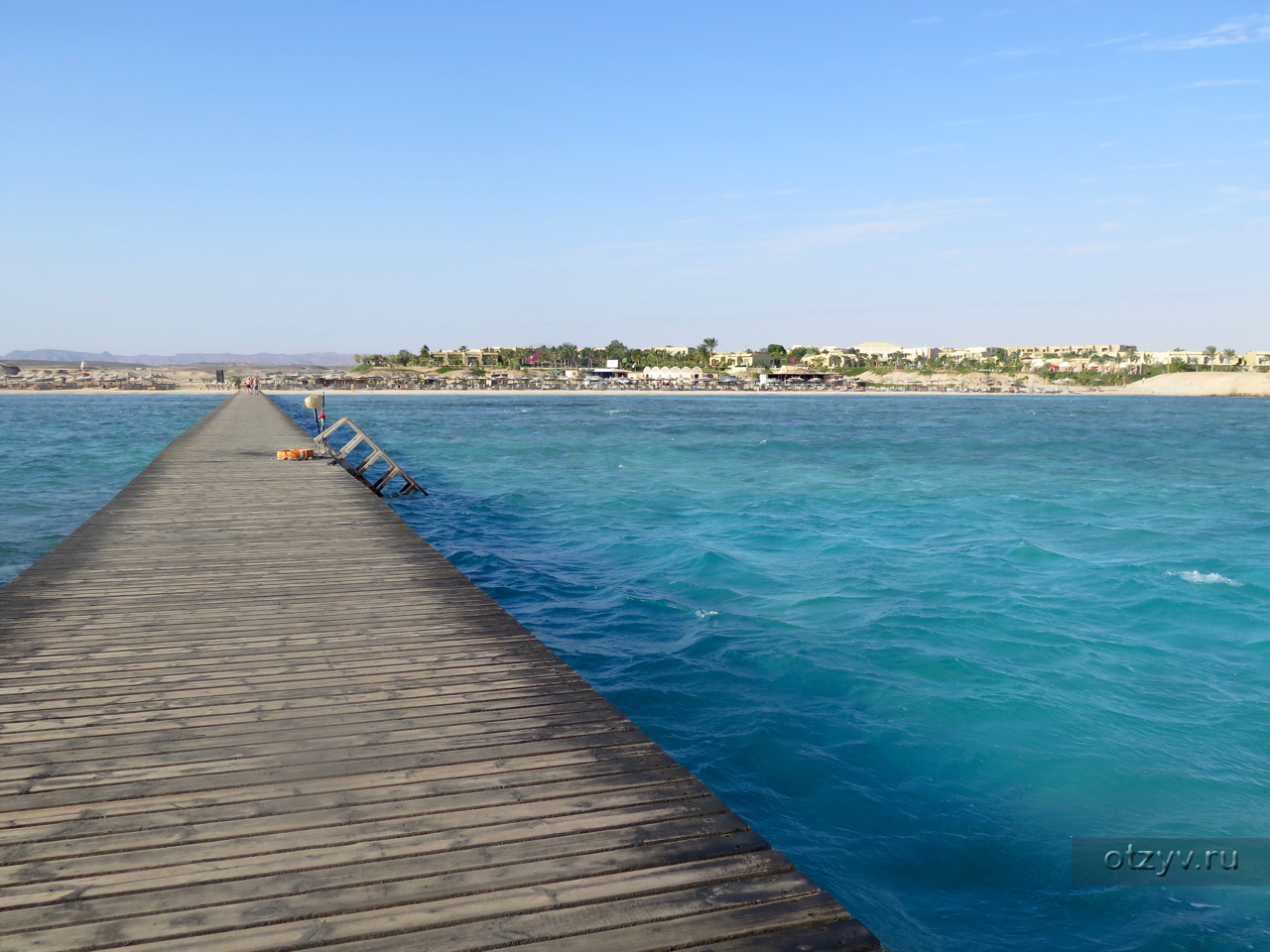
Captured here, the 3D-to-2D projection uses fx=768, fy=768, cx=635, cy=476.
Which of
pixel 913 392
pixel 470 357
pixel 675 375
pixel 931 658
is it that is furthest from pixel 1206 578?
pixel 470 357

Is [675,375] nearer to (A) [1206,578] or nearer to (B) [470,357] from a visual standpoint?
(B) [470,357]

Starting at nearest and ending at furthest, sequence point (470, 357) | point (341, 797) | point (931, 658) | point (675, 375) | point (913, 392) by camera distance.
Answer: point (341, 797) → point (931, 658) → point (913, 392) → point (675, 375) → point (470, 357)

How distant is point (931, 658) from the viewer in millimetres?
9828

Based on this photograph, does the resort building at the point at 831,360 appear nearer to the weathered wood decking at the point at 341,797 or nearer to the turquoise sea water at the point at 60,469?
the turquoise sea water at the point at 60,469

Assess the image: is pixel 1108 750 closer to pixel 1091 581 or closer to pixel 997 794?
pixel 997 794

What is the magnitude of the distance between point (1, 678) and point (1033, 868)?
700 cm

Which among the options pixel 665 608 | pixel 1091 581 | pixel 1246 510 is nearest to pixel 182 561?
pixel 665 608

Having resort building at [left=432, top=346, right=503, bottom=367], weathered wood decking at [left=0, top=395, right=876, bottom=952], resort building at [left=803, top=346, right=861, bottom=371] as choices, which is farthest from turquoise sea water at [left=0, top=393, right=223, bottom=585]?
resort building at [left=803, top=346, right=861, bottom=371]

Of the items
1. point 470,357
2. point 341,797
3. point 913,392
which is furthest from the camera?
point 470,357

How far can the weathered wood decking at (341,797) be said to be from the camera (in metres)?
2.56

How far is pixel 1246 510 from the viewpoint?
2128cm

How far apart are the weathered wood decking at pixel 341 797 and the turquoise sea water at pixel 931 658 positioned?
267 cm

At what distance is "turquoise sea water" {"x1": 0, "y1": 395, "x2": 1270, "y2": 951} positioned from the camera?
219 inches

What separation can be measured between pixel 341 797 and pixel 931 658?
8281 millimetres
